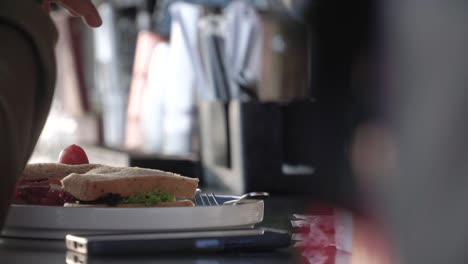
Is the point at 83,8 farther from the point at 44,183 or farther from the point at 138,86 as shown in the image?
the point at 138,86

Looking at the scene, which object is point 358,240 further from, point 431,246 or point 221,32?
point 221,32

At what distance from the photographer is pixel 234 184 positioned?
110 inches

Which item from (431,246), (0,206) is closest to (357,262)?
(431,246)

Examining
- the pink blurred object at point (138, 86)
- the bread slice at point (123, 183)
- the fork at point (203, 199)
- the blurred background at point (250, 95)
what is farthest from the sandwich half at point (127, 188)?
the pink blurred object at point (138, 86)

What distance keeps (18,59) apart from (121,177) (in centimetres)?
26

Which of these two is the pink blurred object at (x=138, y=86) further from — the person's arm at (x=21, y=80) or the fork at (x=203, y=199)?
the person's arm at (x=21, y=80)

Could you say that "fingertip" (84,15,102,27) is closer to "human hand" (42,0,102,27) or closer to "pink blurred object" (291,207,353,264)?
"human hand" (42,0,102,27)

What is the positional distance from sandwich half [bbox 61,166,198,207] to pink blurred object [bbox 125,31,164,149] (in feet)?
12.7

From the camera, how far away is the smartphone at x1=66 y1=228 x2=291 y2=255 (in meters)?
0.93

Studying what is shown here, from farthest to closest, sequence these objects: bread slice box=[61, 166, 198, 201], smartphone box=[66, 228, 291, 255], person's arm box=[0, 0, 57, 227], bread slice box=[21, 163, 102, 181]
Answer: bread slice box=[21, 163, 102, 181] < bread slice box=[61, 166, 198, 201] < smartphone box=[66, 228, 291, 255] < person's arm box=[0, 0, 57, 227]

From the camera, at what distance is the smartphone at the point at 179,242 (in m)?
0.93

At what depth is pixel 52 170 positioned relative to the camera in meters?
1.23

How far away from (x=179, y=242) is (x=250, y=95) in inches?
99.8

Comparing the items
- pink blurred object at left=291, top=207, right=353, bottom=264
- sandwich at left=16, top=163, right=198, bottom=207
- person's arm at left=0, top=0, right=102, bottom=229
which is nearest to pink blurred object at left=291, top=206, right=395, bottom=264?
pink blurred object at left=291, top=207, right=353, bottom=264
